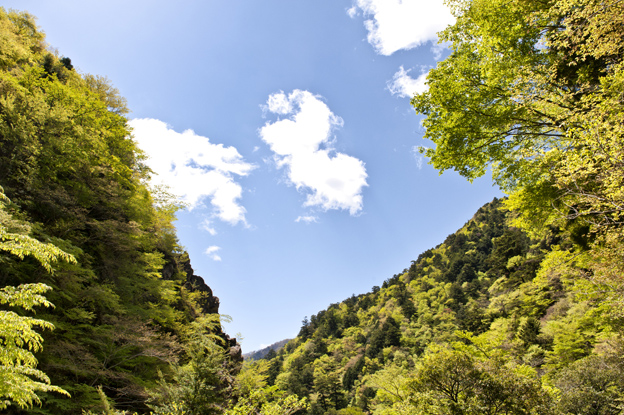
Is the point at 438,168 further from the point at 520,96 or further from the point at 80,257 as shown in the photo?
the point at 80,257

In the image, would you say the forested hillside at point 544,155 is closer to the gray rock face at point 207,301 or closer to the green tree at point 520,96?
the green tree at point 520,96

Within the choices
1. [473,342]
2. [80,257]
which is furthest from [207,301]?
[473,342]

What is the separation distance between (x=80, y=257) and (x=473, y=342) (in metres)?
20.1

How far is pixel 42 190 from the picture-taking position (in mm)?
10242

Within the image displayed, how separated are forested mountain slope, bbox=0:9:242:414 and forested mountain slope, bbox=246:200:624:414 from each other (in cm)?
981

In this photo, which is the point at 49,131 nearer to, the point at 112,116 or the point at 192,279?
the point at 112,116

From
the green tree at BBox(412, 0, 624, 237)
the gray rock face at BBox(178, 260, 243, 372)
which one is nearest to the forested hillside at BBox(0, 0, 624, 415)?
the green tree at BBox(412, 0, 624, 237)

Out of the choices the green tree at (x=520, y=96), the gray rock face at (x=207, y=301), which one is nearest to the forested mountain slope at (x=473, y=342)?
the green tree at (x=520, y=96)

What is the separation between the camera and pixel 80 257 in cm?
1120

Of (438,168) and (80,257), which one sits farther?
(80,257)

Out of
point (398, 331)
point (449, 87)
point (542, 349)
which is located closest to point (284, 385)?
point (398, 331)

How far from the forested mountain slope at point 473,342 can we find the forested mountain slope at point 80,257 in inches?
386

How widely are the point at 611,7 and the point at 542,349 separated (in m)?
29.9

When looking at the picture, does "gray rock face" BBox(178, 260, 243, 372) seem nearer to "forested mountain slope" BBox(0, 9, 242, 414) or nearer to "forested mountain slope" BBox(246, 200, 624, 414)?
"forested mountain slope" BBox(246, 200, 624, 414)
